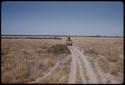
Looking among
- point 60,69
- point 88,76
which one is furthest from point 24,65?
point 88,76

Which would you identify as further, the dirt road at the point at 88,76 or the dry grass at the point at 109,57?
the dry grass at the point at 109,57

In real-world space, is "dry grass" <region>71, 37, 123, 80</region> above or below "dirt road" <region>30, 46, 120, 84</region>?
below

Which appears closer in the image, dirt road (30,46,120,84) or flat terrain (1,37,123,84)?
dirt road (30,46,120,84)

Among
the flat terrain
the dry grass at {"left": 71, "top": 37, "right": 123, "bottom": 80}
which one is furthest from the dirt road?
the dry grass at {"left": 71, "top": 37, "right": 123, "bottom": 80}

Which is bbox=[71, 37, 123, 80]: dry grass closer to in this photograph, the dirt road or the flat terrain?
the flat terrain

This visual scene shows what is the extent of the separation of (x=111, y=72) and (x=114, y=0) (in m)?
6.27

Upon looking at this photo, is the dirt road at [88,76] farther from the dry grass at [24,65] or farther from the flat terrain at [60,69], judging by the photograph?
the dry grass at [24,65]

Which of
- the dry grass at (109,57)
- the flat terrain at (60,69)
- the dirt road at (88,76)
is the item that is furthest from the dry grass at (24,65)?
the dry grass at (109,57)

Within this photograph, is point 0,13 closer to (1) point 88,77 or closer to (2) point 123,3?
(2) point 123,3

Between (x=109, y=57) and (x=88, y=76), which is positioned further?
(x=109, y=57)

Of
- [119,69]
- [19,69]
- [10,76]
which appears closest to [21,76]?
[10,76]

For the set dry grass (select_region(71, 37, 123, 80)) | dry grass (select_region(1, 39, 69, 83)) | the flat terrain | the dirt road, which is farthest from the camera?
dry grass (select_region(71, 37, 123, 80))

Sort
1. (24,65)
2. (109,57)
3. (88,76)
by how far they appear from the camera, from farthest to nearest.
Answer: (109,57), (24,65), (88,76)

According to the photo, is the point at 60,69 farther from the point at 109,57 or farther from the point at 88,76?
the point at 109,57
